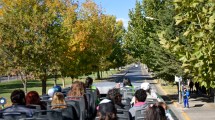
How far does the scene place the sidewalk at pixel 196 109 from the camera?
24.8 metres

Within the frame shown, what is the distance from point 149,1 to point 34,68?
13311 mm

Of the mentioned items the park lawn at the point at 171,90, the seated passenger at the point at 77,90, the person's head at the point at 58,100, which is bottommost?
the park lawn at the point at 171,90

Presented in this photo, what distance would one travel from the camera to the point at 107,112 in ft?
19.1

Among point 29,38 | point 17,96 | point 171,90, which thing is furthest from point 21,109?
point 171,90

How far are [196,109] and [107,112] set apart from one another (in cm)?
2360

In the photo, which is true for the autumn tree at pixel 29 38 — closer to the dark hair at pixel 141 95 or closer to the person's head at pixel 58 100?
the person's head at pixel 58 100

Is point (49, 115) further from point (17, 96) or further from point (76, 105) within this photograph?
point (76, 105)

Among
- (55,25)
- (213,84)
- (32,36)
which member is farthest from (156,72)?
(213,84)

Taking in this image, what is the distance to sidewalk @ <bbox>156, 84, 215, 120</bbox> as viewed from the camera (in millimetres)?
24781

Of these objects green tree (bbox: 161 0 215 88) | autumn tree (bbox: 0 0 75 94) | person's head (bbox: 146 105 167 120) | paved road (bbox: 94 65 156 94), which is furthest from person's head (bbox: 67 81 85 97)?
autumn tree (bbox: 0 0 75 94)

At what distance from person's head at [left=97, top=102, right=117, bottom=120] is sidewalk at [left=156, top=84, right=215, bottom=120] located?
1811 cm

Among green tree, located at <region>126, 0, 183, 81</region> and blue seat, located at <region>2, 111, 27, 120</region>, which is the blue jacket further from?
green tree, located at <region>126, 0, 183, 81</region>

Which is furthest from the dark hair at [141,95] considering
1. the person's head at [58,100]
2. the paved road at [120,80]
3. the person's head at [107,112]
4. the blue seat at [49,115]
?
the paved road at [120,80]

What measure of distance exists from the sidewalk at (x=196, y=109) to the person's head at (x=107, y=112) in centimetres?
1811
